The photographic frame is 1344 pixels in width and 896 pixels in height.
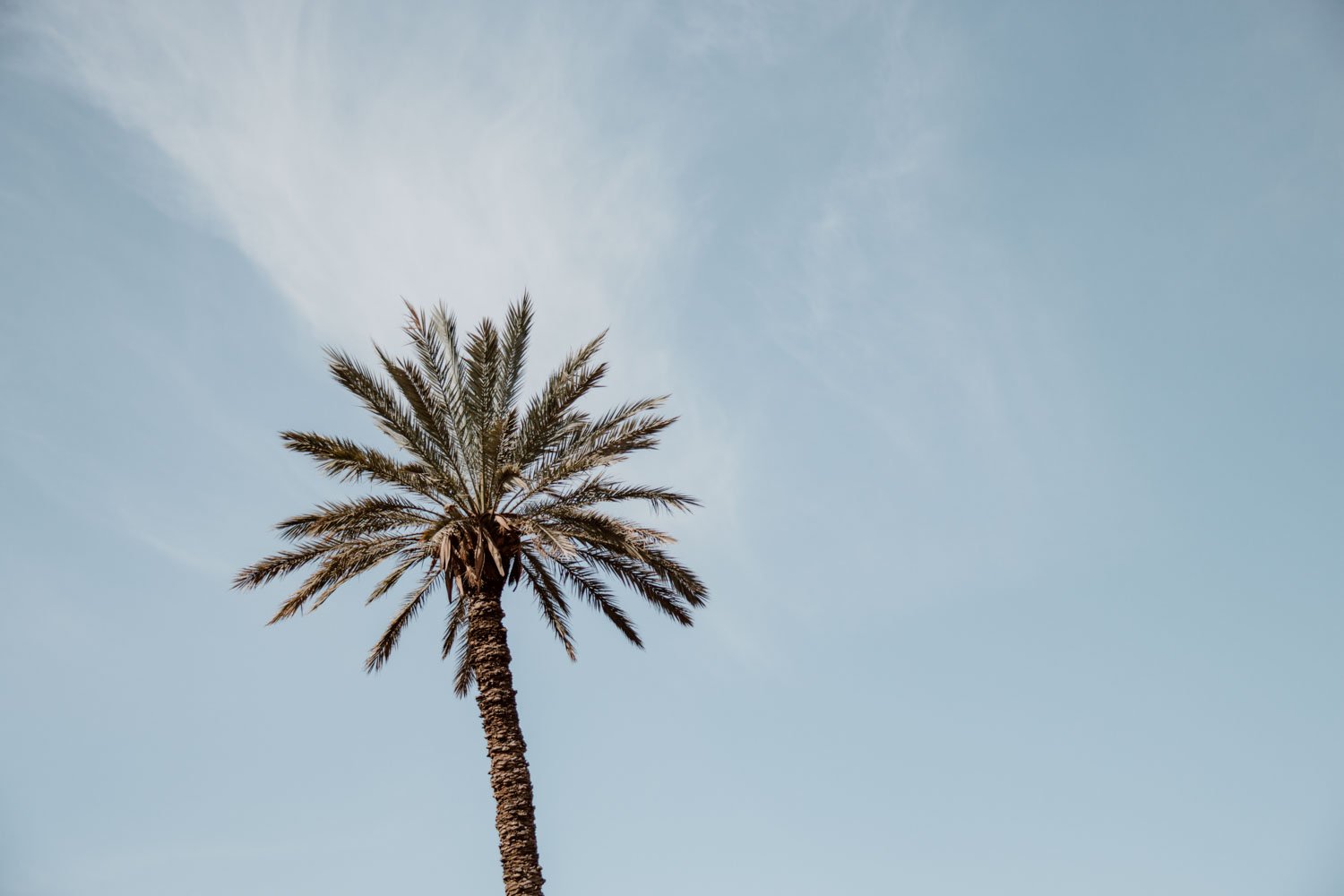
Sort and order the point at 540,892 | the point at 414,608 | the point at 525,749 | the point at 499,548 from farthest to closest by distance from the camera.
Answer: the point at 414,608 < the point at 499,548 < the point at 525,749 < the point at 540,892

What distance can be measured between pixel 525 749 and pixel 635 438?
18.5 feet

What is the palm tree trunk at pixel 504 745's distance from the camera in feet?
47.8

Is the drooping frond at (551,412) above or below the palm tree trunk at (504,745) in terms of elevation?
above

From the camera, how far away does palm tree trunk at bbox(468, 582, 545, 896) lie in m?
14.6

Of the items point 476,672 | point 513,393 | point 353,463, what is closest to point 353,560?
point 353,463

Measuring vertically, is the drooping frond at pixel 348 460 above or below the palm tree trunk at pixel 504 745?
above

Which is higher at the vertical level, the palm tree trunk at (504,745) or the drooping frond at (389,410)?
the drooping frond at (389,410)

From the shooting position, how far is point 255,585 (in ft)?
54.5

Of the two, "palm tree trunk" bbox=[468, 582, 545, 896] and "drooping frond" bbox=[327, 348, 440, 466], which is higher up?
"drooping frond" bbox=[327, 348, 440, 466]

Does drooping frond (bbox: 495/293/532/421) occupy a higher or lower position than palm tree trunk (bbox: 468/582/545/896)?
higher

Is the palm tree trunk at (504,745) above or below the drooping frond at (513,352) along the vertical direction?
below

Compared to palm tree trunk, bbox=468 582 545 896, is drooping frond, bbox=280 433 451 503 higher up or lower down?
higher up

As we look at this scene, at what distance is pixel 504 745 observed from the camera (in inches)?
601

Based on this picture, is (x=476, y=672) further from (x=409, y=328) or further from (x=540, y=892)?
(x=409, y=328)
